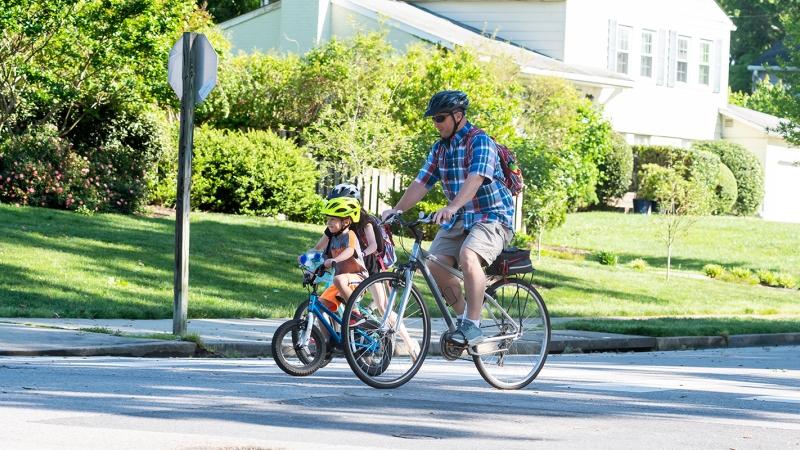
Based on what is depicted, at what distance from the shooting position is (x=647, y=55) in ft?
122

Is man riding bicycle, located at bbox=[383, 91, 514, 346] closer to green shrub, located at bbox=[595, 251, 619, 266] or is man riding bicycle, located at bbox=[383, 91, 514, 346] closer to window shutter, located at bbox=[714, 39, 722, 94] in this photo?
green shrub, located at bbox=[595, 251, 619, 266]

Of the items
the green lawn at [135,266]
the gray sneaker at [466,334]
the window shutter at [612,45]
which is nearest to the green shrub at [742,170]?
the window shutter at [612,45]

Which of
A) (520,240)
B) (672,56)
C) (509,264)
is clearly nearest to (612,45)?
(672,56)

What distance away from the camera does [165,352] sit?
403 inches

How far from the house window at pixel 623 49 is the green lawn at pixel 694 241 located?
19.9 ft

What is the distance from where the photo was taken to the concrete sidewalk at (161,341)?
973 cm

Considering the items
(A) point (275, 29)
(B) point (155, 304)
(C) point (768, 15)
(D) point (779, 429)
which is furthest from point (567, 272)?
(C) point (768, 15)

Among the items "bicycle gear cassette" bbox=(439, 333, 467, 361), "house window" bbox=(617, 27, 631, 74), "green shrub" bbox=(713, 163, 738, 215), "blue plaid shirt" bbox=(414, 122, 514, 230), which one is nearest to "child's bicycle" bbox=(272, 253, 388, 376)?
"bicycle gear cassette" bbox=(439, 333, 467, 361)

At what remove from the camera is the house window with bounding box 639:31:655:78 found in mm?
37312

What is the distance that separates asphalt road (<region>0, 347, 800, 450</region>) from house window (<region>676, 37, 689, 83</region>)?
3018 centimetres

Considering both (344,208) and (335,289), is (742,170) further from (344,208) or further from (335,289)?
(344,208)

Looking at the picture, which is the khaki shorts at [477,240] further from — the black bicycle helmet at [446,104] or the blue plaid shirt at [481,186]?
the black bicycle helmet at [446,104]

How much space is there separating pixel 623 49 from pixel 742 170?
5.49 meters

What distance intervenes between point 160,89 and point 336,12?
43.4 feet
